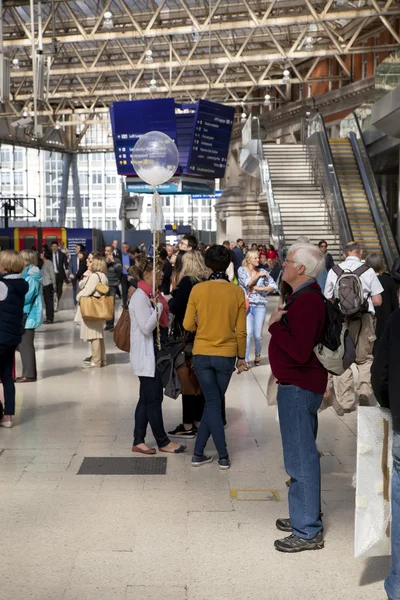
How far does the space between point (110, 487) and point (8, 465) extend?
98 cm

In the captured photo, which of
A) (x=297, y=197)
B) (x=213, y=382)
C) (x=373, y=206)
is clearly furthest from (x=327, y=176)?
(x=213, y=382)

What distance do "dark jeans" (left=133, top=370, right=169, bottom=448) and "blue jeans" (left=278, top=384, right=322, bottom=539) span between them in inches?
79.8

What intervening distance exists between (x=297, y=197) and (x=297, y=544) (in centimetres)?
2285

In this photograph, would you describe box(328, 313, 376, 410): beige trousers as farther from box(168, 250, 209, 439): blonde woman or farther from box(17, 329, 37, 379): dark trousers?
box(17, 329, 37, 379): dark trousers

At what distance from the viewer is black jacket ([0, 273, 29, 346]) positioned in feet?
24.6

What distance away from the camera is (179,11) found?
30.8 meters

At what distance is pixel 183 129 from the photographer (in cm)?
2712

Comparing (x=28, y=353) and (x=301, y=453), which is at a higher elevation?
(x=301, y=453)

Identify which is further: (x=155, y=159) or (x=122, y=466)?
(x=155, y=159)

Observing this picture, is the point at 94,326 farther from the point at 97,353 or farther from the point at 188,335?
the point at 188,335

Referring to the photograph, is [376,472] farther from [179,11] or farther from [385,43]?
[385,43]

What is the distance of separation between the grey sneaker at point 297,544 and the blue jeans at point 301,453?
0.03m

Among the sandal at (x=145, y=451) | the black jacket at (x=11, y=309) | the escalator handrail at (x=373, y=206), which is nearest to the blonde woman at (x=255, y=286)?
the black jacket at (x=11, y=309)

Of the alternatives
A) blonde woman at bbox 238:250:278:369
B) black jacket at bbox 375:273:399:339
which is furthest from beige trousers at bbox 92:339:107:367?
black jacket at bbox 375:273:399:339
